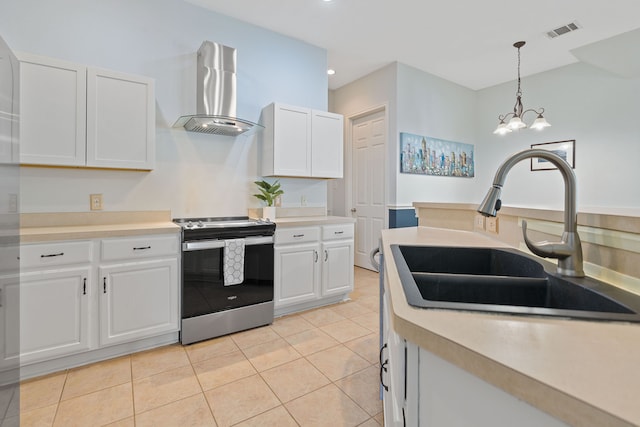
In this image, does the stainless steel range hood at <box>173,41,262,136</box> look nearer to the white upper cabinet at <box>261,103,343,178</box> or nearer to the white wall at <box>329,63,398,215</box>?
the white upper cabinet at <box>261,103,343,178</box>

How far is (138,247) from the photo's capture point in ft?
7.02

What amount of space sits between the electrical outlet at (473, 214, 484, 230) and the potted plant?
1.79 metres

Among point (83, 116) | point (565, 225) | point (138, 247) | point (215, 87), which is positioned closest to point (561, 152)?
point (565, 225)

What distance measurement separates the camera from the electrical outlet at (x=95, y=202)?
8.03 ft

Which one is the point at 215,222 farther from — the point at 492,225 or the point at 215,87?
the point at 492,225

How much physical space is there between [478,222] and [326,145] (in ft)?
6.14

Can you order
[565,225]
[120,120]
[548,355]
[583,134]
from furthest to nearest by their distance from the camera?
[583,134] < [120,120] < [565,225] < [548,355]

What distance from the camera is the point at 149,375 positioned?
77.0 inches

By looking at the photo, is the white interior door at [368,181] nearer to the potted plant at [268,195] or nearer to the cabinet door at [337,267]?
the cabinet door at [337,267]

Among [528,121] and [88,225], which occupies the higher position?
[528,121]

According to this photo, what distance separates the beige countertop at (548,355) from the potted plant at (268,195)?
7.99 ft

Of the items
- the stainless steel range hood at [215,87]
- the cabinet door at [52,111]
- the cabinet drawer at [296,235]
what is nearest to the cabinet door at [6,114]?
the cabinet door at [52,111]

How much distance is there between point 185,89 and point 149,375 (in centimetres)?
232

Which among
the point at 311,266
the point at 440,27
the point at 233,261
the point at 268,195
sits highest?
the point at 440,27
